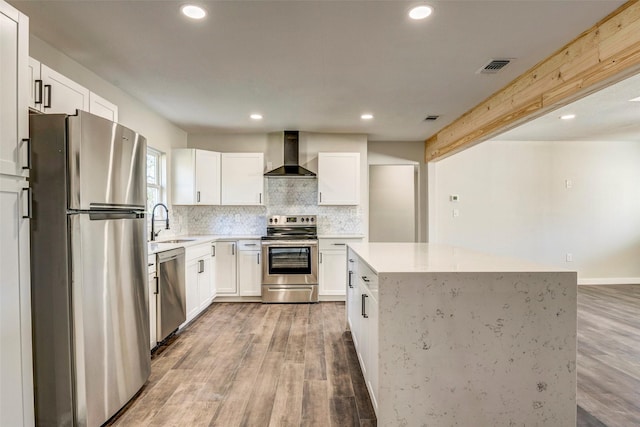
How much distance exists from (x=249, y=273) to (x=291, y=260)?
61cm

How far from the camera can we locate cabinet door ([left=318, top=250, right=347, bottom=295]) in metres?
4.58

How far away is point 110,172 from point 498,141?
5601 mm

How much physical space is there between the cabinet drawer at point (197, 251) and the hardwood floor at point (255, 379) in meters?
0.76

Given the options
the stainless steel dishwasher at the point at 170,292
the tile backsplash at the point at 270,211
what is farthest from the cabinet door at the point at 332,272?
the stainless steel dishwasher at the point at 170,292

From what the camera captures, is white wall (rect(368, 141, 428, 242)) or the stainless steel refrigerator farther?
white wall (rect(368, 141, 428, 242))

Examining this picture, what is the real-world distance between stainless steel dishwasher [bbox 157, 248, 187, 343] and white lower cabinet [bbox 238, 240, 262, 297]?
A: 1.20m

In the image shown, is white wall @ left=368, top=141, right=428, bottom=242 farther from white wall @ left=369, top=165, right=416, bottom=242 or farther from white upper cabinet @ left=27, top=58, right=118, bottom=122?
white upper cabinet @ left=27, top=58, right=118, bottom=122

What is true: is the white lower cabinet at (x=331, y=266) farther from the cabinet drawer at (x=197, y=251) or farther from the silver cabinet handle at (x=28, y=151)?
the silver cabinet handle at (x=28, y=151)

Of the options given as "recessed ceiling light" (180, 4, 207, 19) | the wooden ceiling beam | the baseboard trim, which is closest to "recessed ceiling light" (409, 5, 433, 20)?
the wooden ceiling beam

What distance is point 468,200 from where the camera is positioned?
5531 millimetres

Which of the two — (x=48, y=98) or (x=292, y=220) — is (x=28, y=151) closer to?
(x=48, y=98)

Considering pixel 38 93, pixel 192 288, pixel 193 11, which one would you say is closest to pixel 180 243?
pixel 192 288

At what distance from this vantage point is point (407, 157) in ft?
18.0

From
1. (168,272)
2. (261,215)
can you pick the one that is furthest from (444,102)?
(168,272)
